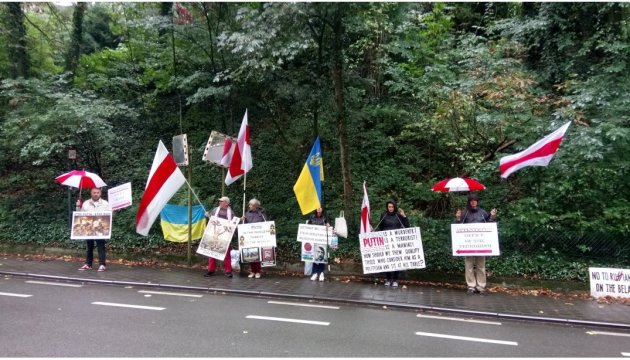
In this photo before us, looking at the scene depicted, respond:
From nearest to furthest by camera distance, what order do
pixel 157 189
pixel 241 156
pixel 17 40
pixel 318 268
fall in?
pixel 318 268, pixel 157 189, pixel 241 156, pixel 17 40

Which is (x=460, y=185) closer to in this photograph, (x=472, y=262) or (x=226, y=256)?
(x=472, y=262)

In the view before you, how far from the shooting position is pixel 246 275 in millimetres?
11898

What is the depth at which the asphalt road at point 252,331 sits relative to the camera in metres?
6.20

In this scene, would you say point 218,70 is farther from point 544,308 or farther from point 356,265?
point 544,308

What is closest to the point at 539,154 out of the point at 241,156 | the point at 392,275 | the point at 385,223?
the point at 385,223

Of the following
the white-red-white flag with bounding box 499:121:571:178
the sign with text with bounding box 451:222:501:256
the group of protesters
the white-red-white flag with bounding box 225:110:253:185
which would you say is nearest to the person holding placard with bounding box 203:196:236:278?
the group of protesters

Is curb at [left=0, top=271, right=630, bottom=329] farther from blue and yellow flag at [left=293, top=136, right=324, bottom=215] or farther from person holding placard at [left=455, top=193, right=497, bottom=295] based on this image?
blue and yellow flag at [left=293, top=136, right=324, bottom=215]

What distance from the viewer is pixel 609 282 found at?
402 inches

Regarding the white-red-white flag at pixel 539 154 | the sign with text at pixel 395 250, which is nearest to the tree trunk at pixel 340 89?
the sign with text at pixel 395 250

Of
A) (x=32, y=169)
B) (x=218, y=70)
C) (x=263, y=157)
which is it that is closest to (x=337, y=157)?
(x=263, y=157)

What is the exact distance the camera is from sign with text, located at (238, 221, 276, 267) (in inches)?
452

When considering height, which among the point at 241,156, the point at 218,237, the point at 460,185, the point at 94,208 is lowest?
the point at 218,237

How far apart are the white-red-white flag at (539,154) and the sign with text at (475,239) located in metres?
1.27

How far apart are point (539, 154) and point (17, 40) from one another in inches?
714
